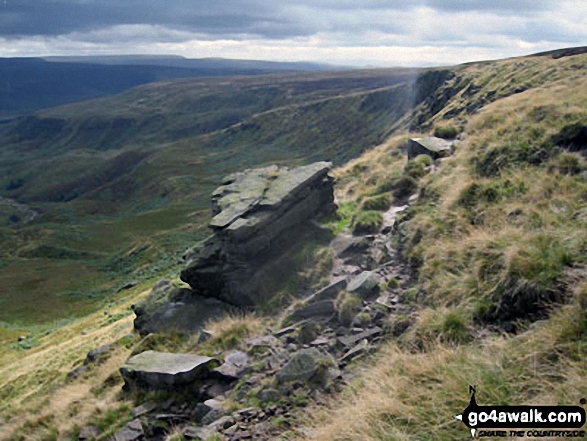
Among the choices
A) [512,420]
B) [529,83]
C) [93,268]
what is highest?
[529,83]

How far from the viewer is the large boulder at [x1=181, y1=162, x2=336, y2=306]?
1555cm

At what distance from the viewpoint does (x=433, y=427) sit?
17.6ft

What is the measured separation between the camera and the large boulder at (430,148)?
778 inches

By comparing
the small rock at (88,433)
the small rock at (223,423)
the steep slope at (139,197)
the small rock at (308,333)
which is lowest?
the steep slope at (139,197)

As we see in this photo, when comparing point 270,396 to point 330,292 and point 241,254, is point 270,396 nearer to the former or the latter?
point 330,292

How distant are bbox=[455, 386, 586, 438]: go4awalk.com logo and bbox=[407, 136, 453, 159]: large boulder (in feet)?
50.9

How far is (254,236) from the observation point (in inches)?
637

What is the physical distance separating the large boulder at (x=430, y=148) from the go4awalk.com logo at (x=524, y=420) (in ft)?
50.9

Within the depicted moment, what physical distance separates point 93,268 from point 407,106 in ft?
315

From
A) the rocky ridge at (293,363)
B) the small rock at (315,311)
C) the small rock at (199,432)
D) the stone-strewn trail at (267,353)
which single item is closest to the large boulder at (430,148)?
the stone-strewn trail at (267,353)

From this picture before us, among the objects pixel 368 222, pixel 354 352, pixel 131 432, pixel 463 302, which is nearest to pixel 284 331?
pixel 354 352

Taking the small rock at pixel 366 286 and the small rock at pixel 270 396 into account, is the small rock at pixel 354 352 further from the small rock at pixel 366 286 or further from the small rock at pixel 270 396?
the small rock at pixel 366 286

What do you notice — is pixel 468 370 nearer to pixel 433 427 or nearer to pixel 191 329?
pixel 433 427

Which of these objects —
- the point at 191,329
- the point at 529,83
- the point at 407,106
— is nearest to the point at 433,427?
the point at 191,329
